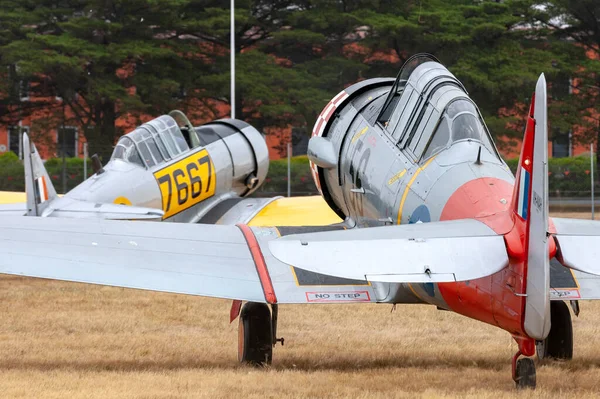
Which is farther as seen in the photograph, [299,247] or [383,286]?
[383,286]

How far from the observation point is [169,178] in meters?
13.4

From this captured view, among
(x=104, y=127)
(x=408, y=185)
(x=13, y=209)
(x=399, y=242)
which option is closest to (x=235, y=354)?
(x=408, y=185)

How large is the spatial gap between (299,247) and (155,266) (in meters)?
1.69

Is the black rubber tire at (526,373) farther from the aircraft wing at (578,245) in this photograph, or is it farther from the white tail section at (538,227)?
the aircraft wing at (578,245)

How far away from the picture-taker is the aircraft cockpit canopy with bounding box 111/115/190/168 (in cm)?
1312

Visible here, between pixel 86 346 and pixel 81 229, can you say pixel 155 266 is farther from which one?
pixel 86 346

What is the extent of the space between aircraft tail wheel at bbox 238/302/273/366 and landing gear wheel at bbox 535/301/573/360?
1913 mm

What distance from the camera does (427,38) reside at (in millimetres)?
30938

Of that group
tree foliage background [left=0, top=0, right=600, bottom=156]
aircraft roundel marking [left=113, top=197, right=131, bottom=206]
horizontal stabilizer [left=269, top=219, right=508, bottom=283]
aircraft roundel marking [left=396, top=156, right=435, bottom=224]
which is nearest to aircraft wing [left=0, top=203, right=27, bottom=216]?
aircraft roundel marking [left=113, top=197, right=131, bottom=206]

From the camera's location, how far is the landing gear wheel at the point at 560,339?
7.50m

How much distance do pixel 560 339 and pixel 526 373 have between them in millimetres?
1868

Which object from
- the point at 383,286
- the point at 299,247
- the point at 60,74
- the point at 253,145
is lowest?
the point at 60,74

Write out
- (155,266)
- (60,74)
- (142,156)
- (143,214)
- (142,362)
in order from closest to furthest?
(155,266)
(142,362)
(143,214)
(142,156)
(60,74)

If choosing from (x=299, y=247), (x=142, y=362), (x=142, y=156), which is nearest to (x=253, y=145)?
(x=142, y=156)
